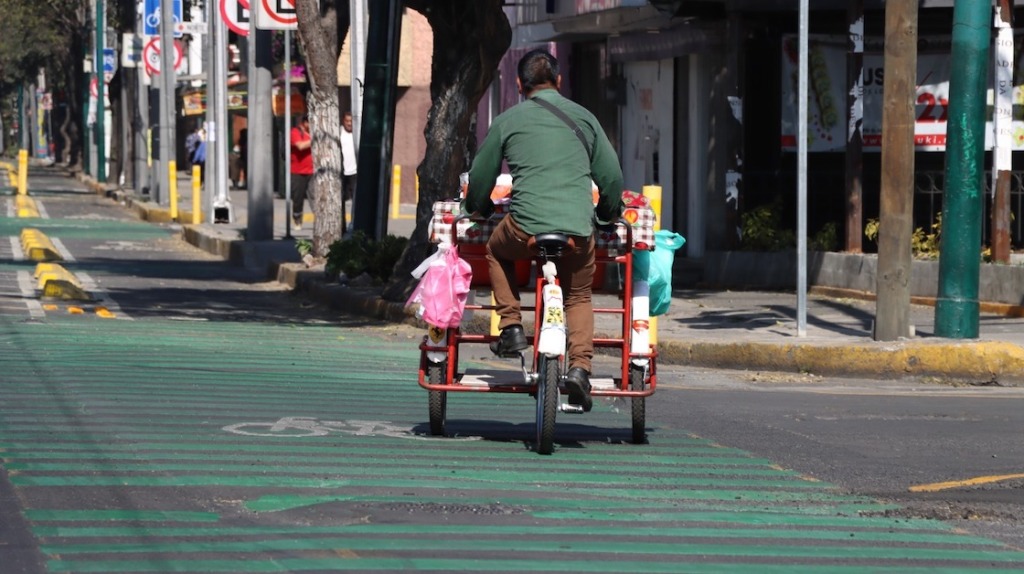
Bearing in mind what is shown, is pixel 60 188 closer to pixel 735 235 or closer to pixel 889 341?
pixel 735 235

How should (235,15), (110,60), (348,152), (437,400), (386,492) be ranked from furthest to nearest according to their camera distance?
(110,60)
(348,152)
(235,15)
(437,400)
(386,492)

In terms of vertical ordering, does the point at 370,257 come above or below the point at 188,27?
below

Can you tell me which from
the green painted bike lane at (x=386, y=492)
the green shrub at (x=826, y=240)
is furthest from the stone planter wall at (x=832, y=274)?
the green painted bike lane at (x=386, y=492)

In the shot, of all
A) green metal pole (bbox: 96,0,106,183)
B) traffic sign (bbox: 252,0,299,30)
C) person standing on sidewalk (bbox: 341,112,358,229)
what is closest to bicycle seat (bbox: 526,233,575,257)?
traffic sign (bbox: 252,0,299,30)

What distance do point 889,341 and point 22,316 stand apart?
704 centimetres

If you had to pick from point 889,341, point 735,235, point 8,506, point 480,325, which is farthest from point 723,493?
point 735,235

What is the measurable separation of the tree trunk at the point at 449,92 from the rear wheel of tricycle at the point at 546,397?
317 inches

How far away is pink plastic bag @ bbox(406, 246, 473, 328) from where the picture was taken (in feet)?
26.6

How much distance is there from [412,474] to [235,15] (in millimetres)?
19073

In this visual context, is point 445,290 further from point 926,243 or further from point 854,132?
point 854,132

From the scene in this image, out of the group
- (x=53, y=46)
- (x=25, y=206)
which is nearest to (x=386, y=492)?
(x=25, y=206)

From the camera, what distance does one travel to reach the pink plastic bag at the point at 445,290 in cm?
811

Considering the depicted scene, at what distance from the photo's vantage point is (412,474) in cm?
738

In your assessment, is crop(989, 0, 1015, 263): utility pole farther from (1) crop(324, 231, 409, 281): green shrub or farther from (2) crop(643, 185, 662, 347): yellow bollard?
(1) crop(324, 231, 409, 281): green shrub
